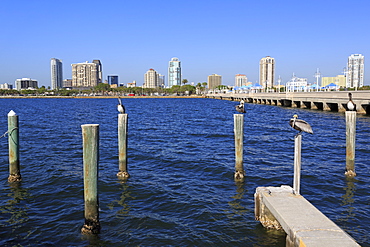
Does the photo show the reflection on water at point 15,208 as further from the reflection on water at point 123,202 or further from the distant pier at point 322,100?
the distant pier at point 322,100

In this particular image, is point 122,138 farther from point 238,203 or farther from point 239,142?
point 238,203

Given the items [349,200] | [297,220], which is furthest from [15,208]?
[349,200]

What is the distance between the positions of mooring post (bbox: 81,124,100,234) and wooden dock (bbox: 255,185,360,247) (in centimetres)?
409

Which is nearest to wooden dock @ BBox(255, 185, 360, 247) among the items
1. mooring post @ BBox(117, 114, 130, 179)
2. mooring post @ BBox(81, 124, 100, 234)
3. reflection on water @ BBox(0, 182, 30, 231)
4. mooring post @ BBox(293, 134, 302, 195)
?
mooring post @ BBox(293, 134, 302, 195)

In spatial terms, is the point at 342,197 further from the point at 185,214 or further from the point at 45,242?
the point at 45,242

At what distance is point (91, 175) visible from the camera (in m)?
8.12

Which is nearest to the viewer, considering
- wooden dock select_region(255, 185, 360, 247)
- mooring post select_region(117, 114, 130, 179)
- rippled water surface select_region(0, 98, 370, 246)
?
wooden dock select_region(255, 185, 360, 247)

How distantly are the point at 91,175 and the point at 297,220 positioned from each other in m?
4.84

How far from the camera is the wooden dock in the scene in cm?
568

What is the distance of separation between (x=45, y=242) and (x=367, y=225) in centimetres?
814

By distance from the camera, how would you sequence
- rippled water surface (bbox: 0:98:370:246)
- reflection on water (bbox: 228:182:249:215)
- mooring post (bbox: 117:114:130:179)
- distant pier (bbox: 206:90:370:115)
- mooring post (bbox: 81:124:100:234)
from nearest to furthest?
1. mooring post (bbox: 81:124:100:234)
2. rippled water surface (bbox: 0:98:370:246)
3. reflection on water (bbox: 228:182:249:215)
4. mooring post (bbox: 117:114:130:179)
5. distant pier (bbox: 206:90:370:115)

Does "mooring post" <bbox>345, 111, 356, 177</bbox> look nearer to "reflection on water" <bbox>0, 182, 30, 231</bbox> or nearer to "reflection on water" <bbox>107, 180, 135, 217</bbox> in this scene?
"reflection on water" <bbox>107, 180, 135, 217</bbox>

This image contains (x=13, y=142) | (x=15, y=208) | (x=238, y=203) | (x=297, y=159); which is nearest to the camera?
(x=297, y=159)

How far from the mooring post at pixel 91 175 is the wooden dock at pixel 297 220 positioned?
13.4 feet
